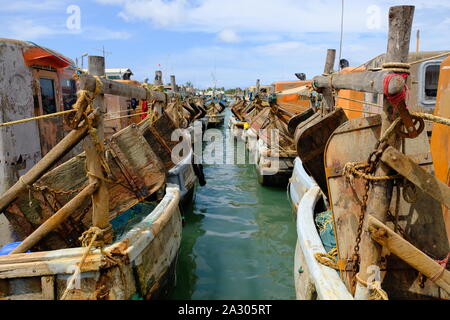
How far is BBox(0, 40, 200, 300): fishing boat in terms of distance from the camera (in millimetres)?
3336

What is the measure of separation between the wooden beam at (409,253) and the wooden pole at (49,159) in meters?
2.97

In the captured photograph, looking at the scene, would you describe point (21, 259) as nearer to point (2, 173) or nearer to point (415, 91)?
point (2, 173)

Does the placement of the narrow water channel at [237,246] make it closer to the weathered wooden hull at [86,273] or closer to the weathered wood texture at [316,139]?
the weathered wooden hull at [86,273]

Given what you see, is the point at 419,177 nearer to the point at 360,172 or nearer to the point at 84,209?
the point at 360,172

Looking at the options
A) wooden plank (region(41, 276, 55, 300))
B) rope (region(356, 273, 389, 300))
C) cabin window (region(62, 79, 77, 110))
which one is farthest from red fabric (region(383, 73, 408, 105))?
cabin window (region(62, 79, 77, 110))

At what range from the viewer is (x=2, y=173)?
5828 millimetres

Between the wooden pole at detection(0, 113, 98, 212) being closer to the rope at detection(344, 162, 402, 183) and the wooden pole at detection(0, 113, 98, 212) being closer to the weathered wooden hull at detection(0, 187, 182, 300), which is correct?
the weathered wooden hull at detection(0, 187, 182, 300)

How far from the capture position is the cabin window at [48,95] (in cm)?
732

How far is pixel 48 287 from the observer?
3.30 m

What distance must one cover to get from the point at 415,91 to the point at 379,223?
540 cm

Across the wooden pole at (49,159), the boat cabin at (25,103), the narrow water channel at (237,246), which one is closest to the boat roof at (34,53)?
the boat cabin at (25,103)

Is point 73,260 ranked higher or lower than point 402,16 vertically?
lower
